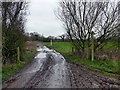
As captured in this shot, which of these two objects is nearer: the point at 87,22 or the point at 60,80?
the point at 60,80

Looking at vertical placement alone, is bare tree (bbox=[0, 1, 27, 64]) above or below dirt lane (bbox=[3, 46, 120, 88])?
above

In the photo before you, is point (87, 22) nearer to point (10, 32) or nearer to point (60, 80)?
point (10, 32)

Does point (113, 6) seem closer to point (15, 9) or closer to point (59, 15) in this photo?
point (59, 15)

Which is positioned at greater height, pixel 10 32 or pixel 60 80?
pixel 10 32

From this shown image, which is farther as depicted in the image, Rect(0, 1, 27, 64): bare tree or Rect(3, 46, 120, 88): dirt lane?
Rect(0, 1, 27, 64): bare tree

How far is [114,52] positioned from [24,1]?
15.7 m

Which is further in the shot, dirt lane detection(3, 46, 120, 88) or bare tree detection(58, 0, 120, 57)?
bare tree detection(58, 0, 120, 57)

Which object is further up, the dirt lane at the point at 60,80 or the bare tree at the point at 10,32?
the bare tree at the point at 10,32

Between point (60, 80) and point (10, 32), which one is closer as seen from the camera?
point (60, 80)

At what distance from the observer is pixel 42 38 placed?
381 feet

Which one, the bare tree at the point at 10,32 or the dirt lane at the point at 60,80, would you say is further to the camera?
the bare tree at the point at 10,32

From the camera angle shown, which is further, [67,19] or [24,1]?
[24,1]

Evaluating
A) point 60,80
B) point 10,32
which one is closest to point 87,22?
point 10,32

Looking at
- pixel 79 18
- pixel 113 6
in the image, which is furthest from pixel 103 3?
pixel 79 18
